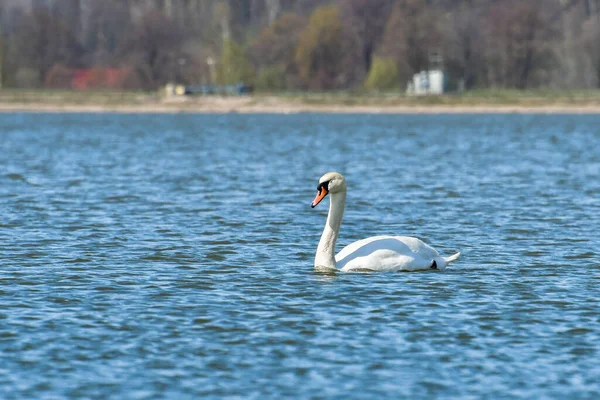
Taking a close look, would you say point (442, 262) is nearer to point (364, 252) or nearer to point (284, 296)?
point (364, 252)

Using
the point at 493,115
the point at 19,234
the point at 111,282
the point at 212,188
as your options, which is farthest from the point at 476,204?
the point at 493,115

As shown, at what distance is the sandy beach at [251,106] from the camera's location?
163500mm

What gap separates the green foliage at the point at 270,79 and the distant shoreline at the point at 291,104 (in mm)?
5277

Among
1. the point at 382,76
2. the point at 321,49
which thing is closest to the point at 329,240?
the point at 382,76

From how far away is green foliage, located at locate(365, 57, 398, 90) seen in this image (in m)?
171

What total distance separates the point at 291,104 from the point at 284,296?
15171 centimetres

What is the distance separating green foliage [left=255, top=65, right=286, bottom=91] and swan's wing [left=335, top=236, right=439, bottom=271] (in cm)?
16002

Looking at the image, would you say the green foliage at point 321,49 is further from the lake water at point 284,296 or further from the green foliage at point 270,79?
the lake water at point 284,296

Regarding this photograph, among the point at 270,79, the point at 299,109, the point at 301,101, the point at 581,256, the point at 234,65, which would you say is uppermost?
the point at 234,65

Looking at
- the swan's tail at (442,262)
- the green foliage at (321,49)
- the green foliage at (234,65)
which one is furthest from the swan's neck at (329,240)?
the green foliage at (321,49)

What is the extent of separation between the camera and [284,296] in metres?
18.4

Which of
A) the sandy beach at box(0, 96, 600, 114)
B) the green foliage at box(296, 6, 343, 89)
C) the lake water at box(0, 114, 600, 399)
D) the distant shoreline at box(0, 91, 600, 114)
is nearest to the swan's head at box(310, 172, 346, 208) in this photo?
the lake water at box(0, 114, 600, 399)

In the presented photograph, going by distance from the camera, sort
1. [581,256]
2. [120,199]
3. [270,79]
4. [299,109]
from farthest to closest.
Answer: [270,79], [299,109], [120,199], [581,256]

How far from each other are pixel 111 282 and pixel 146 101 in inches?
6093
